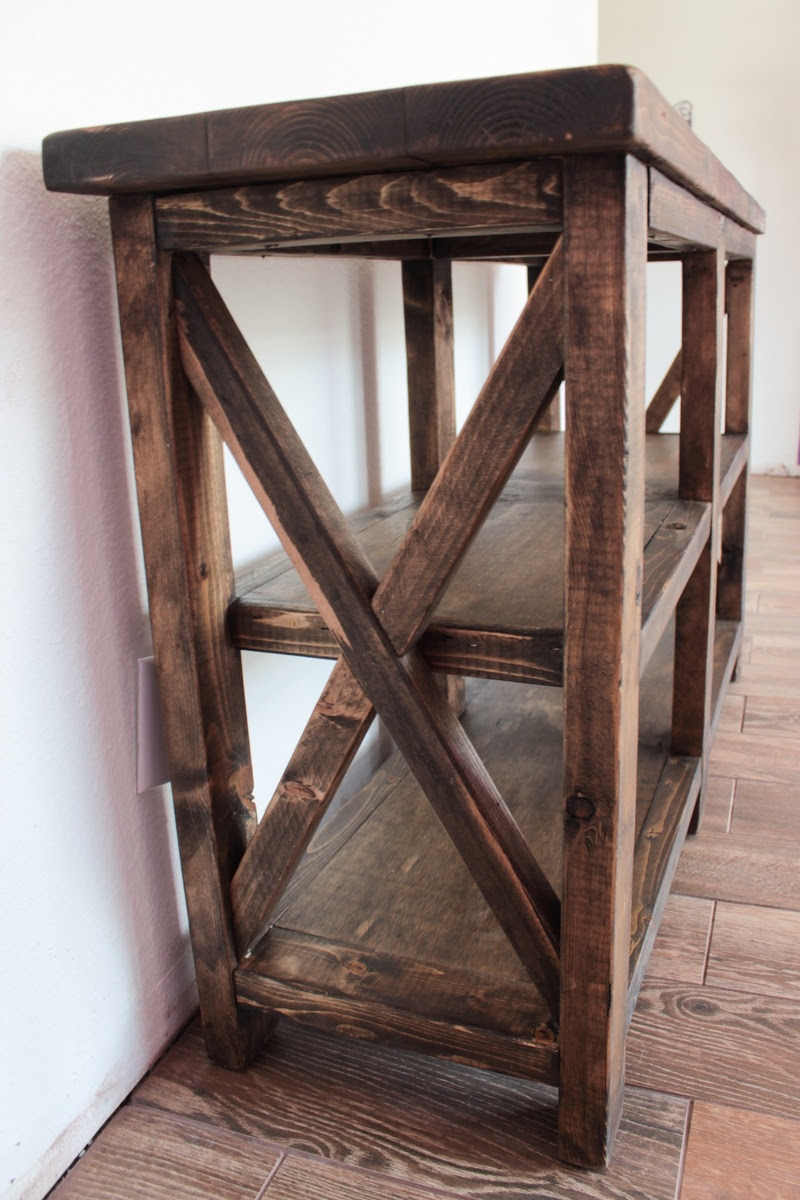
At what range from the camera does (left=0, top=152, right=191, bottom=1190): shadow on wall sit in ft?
3.18

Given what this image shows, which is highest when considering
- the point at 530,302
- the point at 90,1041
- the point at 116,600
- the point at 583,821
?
the point at 530,302

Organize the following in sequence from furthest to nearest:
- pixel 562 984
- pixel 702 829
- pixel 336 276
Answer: pixel 702 829 → pixel 336 276 → pixel 562 984

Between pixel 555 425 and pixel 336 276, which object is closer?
pixel 336 276

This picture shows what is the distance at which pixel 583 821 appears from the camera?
38.1 inches

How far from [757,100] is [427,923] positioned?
4380 mm

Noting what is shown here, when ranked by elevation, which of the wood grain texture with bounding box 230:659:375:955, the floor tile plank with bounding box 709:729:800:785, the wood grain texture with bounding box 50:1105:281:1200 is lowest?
the wood grain texture with bounding box 50:1105:281:1200

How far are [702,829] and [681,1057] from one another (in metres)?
0.56

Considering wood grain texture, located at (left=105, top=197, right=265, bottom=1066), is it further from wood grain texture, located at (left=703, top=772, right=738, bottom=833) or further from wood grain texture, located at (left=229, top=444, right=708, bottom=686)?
wood grain texture, located at (left=703, top=772, right=738, bottom=833)

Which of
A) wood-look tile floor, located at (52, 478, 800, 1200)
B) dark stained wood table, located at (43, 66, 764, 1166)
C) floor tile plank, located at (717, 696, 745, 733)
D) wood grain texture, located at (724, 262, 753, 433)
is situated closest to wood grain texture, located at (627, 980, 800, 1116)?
wood-look tile floor, located at (52, 478, 800, 1200)

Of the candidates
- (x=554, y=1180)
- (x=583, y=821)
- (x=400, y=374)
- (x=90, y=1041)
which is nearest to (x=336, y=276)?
(x=400, y=374)

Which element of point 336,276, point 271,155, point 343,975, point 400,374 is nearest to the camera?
point 271,155

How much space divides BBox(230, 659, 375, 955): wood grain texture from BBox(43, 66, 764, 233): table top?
0.47 m

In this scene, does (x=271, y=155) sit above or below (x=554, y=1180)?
Result: above

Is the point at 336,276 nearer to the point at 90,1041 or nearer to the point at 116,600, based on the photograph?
the point at 116,600
